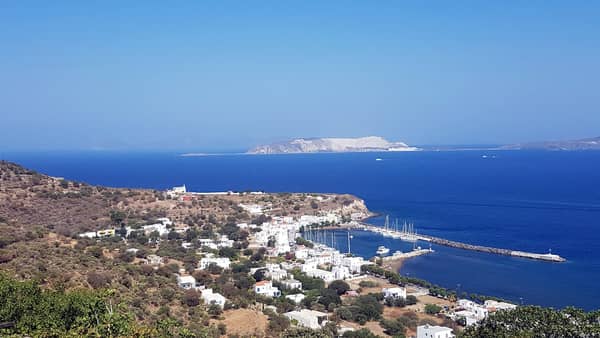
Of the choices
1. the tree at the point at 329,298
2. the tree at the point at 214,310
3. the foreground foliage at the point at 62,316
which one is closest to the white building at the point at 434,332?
the tree at the point at 329,298

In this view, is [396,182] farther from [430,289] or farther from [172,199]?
[430,289]

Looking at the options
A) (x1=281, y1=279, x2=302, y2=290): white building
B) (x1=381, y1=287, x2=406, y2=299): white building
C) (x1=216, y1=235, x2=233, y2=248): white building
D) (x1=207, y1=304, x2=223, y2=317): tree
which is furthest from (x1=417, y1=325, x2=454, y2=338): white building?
(x1=216, y1=235, x2=233, y2=248): white building

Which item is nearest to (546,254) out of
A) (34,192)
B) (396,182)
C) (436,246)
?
(436,246)

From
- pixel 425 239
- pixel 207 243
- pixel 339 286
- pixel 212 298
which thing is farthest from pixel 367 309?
pixel 425 239

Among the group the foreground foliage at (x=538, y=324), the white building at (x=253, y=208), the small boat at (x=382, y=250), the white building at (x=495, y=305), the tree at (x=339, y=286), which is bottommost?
the small boat at (x=382, y=250)

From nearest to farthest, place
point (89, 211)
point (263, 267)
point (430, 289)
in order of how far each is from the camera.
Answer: point (430, 289)
point (263, 267)
point (89, 211)

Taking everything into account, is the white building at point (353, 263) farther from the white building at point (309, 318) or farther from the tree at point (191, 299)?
the tree at point (191, 299)
